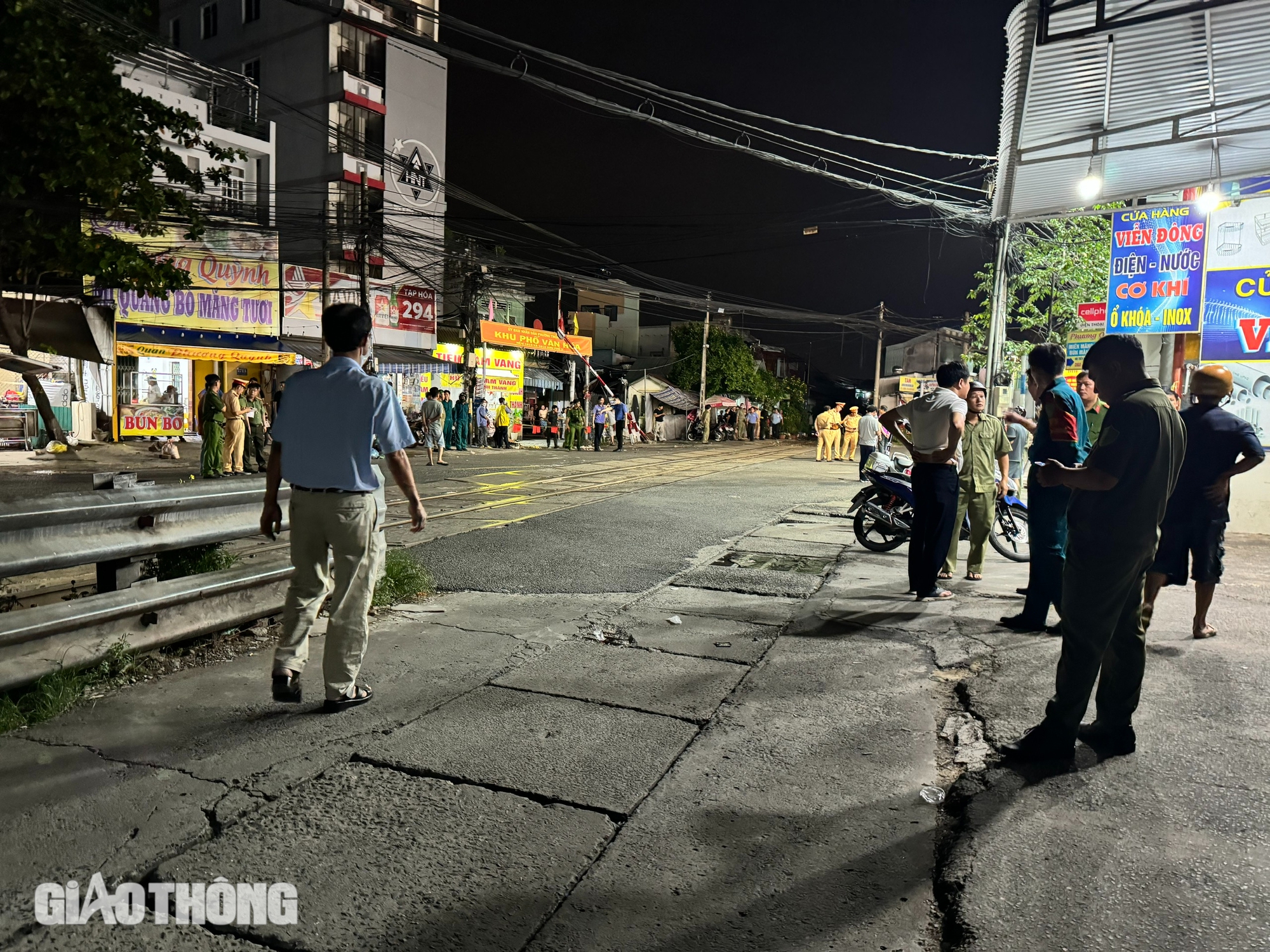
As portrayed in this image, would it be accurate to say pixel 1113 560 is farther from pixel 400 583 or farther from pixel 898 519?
pixel 898 519

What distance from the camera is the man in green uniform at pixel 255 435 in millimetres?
15648

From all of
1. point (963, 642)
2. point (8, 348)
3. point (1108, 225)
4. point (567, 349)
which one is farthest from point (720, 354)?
point (963, 642)

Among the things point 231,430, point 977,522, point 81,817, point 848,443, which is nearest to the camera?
point 81,817

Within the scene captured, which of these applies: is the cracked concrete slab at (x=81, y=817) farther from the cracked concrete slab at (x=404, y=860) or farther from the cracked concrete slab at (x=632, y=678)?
the cracked concrete slab at (x=632, y=678)

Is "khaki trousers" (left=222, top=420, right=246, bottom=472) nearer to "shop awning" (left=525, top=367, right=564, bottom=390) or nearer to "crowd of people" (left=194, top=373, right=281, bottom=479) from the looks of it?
"crowd of people" (left=194, top=373, right=281, bottom=479)

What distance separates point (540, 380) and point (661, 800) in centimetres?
3520

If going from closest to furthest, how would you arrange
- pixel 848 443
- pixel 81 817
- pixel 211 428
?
pixel 81 817 → pixel 211 428 → pixel 848 443

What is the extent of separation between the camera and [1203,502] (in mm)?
5418

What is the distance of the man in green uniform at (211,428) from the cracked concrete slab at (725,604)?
9.74 metres

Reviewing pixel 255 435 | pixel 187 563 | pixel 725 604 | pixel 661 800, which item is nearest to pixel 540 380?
pixel 255 435

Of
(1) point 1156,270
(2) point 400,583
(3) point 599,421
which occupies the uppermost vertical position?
(1) point 1156,270

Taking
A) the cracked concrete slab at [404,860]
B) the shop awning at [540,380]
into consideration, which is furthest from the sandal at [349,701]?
the shop awning at [540,380]

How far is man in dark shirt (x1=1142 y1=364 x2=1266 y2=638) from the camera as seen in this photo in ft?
17.7

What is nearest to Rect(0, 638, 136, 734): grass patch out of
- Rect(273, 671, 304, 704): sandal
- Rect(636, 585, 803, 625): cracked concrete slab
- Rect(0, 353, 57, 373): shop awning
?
Rect(273, 671, 304, 704): sandal
